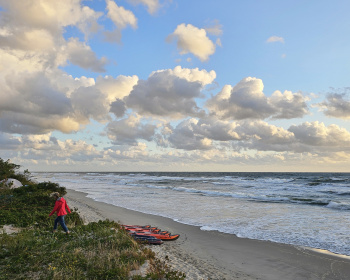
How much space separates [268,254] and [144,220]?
9123 millimetres

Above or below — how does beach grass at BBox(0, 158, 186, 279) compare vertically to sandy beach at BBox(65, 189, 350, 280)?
above

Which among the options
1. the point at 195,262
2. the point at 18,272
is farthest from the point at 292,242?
the point at 18,272

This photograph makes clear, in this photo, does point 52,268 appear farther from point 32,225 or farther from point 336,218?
point 336,218

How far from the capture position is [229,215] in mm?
19469

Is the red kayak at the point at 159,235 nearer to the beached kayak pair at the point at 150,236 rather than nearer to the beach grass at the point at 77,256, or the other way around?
the beached kayak pair at the point at 150,236

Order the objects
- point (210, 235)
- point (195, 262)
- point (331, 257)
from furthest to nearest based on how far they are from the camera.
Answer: point (210, 235) → point (331, 257) → point (195, 262)

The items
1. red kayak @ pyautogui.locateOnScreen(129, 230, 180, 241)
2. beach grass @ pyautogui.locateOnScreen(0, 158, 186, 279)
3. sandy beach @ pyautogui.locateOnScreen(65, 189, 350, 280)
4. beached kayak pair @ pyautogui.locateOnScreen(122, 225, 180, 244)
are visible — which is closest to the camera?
beach grass @ pyautogui.locateOnScreen(0, 158, 186, 279)

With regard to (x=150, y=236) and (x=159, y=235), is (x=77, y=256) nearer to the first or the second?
(x=150, y=236)

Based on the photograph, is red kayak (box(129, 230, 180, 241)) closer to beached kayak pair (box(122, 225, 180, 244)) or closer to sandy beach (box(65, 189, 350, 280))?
beached kayak pair (box(122, 225, 180, 244))

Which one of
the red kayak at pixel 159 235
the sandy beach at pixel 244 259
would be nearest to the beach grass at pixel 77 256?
the sandy beach at pixel 244 259

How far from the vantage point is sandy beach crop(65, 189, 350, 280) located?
8.48 meters

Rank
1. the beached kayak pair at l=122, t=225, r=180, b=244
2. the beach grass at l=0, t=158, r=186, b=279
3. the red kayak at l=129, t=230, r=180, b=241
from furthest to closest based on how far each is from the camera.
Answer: the red kayak at l=129, t=230, r=180, b=241, the beached kayak pair at l=122, t=225, r=180, b=244, the beach grass at l=0, t=158, r=186, b=279

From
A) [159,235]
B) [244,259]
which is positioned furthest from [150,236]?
[244,259]

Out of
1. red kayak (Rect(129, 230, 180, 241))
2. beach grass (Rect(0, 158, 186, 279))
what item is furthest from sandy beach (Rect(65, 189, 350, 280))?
beach grass (Rect(0, 158, 186, 279))
